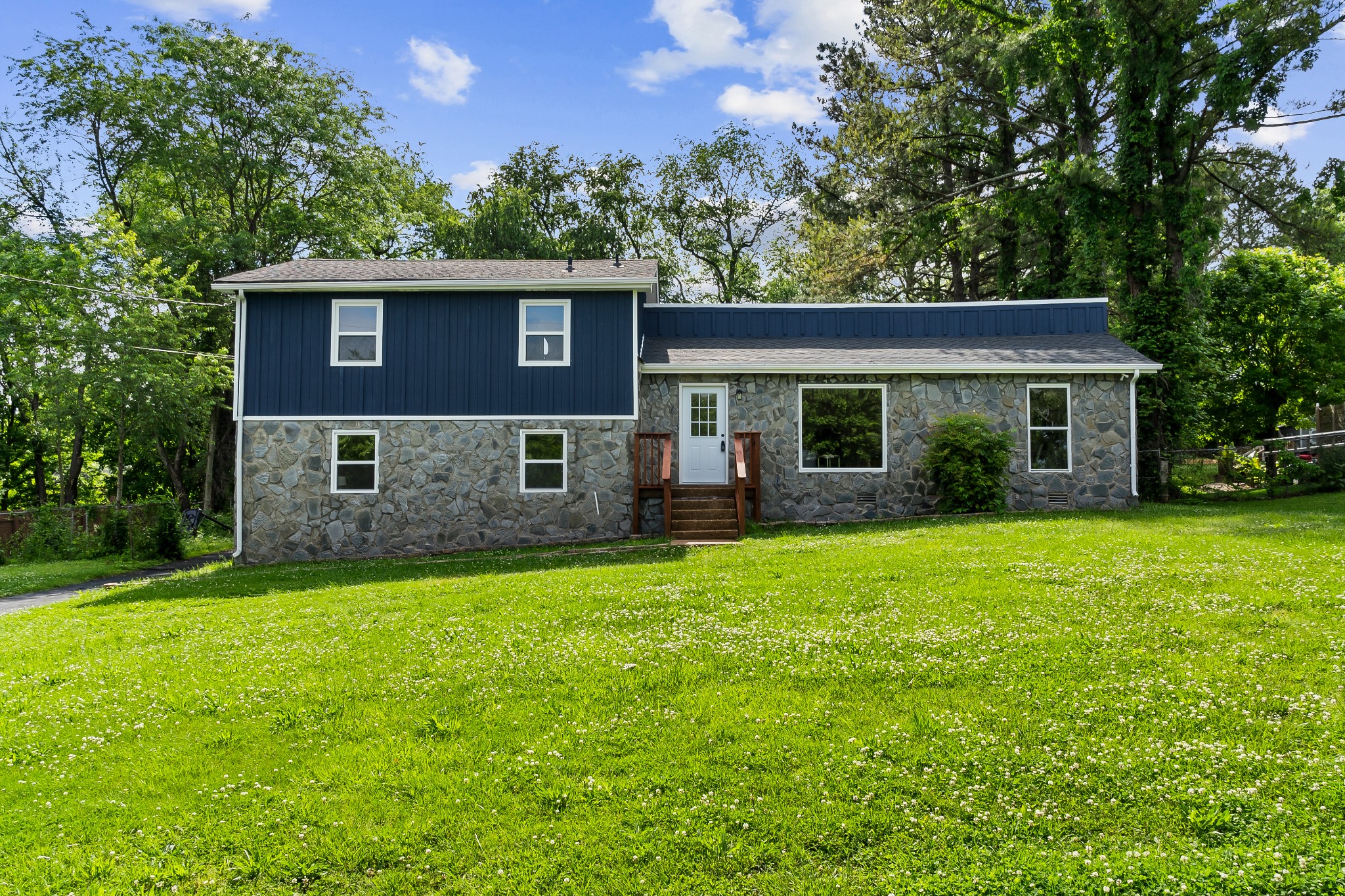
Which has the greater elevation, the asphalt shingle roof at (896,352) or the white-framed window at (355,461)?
the asphalt shingle roof at (896,352)

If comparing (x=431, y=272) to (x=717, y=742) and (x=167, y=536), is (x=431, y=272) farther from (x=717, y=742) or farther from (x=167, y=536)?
(x=717, y=742)

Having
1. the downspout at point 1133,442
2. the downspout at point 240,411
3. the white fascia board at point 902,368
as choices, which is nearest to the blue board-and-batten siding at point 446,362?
the downspout at point 240,411

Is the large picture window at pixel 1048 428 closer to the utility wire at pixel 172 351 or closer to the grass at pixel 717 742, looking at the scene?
the grass at pixel 717 742

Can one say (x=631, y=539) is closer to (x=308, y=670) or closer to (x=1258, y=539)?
(x=308, y=670)

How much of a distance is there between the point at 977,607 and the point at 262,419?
1301 centimetres

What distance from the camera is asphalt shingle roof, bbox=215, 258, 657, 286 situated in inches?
585

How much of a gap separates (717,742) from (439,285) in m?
11.9

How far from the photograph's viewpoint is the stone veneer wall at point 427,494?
49.0ft

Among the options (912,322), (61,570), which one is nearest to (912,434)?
(912,322)

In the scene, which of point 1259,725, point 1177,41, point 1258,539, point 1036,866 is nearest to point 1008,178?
point 1177,41

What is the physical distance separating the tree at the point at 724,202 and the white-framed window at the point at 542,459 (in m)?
20.1

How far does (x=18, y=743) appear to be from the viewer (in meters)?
5.27

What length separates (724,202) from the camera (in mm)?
33625

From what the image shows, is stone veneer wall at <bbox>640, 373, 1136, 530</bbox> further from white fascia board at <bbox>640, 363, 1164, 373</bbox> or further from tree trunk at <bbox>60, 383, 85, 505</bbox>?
tree trunk at <bbox>60, 383, 85, 505</bbox>
